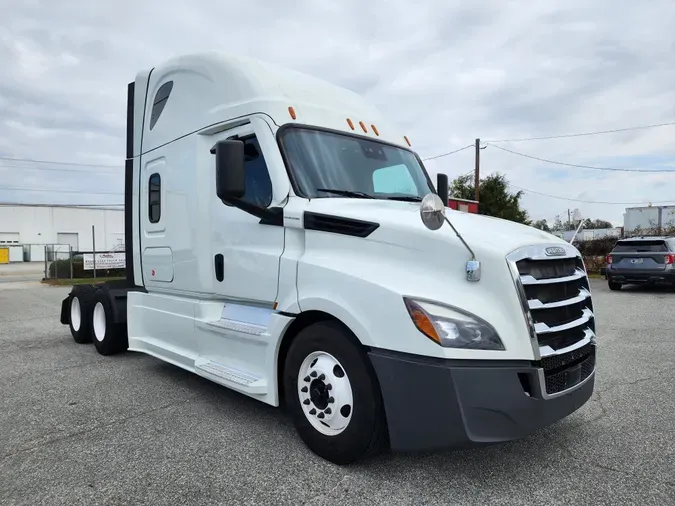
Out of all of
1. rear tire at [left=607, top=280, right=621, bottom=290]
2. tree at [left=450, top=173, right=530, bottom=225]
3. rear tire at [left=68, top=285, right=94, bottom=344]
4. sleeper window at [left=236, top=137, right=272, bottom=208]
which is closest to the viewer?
sleeper window at [left=236, top=137, right=272, bottom=208]

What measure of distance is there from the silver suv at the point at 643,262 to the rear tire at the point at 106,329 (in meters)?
14.0

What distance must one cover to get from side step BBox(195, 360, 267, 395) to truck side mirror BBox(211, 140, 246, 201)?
144 cm

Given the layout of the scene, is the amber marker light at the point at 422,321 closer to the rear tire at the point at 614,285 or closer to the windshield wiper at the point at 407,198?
the windshield wiper at the point at 407,198

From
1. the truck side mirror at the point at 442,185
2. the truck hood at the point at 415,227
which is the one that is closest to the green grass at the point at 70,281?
the truck side mirror at the point at 442,185

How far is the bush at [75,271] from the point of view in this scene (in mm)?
24703

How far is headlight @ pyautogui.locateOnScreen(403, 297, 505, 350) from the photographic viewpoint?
8.99ft

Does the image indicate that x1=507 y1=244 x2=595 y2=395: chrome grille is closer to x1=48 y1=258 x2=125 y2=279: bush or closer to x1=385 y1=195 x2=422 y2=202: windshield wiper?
x1=385 y1=195 x2=422 y2=202: windshield wiper

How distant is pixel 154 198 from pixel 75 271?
22.6m

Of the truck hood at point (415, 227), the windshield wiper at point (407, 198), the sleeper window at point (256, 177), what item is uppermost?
the sleeper window at point (256, 177)

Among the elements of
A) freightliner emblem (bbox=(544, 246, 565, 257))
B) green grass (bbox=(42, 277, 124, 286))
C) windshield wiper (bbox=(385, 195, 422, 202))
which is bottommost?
green grass (bbox=(42, 277, 124, 286))

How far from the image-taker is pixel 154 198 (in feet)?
18.0

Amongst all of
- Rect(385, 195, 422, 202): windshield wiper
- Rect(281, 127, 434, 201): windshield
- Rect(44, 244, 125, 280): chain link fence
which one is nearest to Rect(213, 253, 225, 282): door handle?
Rect(281, 127, 434, 201): windshield

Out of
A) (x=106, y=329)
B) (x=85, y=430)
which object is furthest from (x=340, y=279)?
(x=106, y=329)

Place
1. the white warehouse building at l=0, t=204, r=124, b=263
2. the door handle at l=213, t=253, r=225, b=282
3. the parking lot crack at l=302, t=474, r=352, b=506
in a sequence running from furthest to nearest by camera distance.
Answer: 1. the white warehouse building at l=0, t=204, r=124, b=263
2. the door handle at l=213, t=253, r=225, b=282
3. the parking lot crack at l=302, t=474, r=352, b=506
